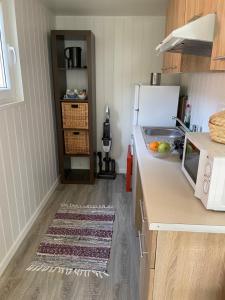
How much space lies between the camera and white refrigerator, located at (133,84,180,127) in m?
2.62

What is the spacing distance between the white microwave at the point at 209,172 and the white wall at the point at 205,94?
618 mm

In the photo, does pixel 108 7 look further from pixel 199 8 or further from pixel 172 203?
pixel 172 203

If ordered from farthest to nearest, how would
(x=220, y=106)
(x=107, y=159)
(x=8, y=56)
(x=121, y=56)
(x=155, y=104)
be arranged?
(x=107, y=159)
(x=121, y=56)
(x=155, y=104)
(x=8, y=56)
(x=220, y=106)

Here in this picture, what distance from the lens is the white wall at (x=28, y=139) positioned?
180 cm

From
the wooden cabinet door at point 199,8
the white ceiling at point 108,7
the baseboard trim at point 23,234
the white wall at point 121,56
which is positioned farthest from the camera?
the white wall at point 121,56

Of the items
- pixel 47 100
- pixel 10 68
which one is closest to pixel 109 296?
pixel 10 68

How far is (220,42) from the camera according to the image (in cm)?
98

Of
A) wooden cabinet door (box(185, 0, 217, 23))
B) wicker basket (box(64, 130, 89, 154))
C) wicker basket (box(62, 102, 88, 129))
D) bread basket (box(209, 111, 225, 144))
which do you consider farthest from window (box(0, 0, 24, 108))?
bread basket (box(209, 111, 225, 144))

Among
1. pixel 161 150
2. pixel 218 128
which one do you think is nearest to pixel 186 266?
pixel 218 128

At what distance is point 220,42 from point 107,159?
2478mm

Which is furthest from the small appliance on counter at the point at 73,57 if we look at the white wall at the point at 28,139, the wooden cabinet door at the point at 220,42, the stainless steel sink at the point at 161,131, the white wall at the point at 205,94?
the wooden cabinet door at the point at 220,42

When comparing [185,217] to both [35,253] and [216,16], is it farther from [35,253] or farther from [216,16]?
[35,253]

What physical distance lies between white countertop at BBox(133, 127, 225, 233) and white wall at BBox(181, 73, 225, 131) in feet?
1.91

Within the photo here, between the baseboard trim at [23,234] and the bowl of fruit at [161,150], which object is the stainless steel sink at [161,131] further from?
the baseboard trim at [23,234]
